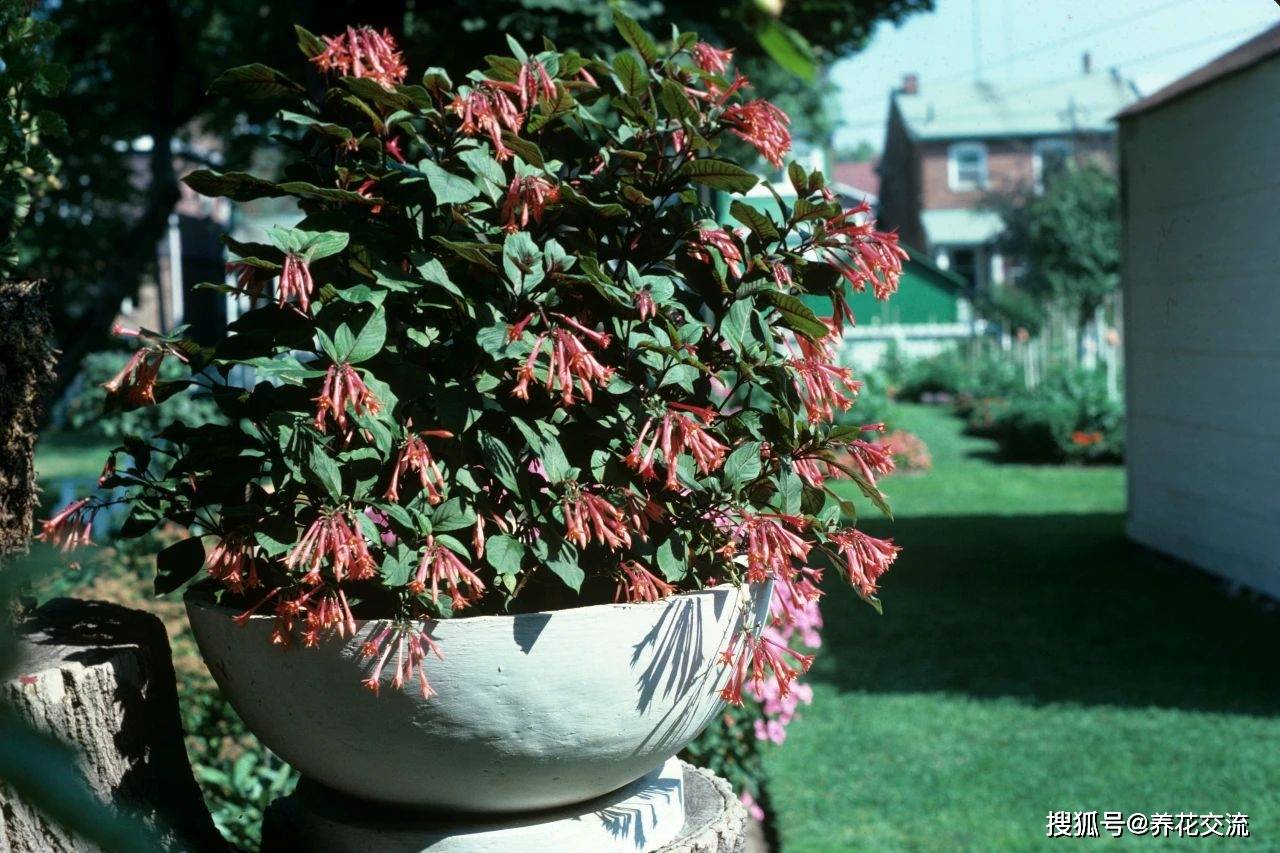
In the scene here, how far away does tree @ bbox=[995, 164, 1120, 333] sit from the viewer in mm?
25094

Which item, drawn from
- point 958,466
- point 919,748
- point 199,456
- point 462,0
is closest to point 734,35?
point 462,0

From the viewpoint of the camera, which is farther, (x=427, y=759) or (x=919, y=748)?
(x=919, y=748)

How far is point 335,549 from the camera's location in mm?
1539

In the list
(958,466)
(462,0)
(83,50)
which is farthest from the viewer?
(958,466)

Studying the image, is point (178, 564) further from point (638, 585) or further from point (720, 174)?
point (720, 174)

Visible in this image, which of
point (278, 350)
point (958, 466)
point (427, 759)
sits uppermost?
point (278, 350)

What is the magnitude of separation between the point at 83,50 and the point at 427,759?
12.1 m

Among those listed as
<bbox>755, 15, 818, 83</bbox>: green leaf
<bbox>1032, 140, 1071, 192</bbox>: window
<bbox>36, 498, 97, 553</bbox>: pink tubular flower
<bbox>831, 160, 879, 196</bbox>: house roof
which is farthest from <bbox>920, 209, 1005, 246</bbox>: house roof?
<bbox>755, 15, 818, 83</bbox>: green leaf

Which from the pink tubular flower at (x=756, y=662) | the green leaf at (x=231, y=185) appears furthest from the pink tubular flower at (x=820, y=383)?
the green leaf at (x=231, y=185)

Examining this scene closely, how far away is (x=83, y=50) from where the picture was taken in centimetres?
1195

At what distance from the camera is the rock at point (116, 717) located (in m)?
1.75

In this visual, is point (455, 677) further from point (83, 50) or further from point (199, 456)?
point (83, 50)

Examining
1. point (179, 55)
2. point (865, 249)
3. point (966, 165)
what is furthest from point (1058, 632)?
point (966, 165)

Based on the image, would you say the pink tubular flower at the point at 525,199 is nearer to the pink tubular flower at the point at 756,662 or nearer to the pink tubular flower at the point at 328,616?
the pink tubular flower at the point at 328,616
